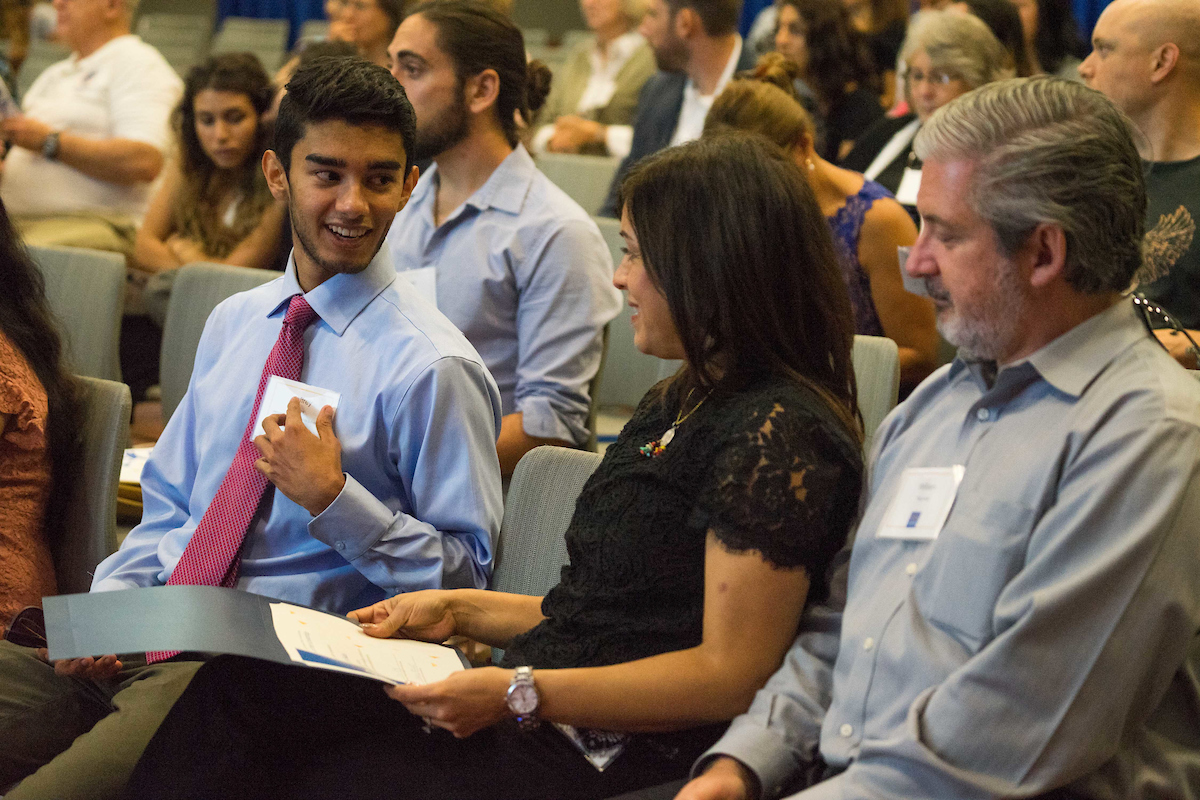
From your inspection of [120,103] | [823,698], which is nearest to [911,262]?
[823,698]

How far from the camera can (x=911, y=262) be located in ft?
4.06

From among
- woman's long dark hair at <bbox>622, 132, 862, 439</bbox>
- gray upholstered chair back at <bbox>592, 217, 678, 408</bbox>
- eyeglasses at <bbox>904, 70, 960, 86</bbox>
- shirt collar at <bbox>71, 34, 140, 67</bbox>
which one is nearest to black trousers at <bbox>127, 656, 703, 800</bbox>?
woman's long dark hair at <bbox>622, 132, 862, 439</bbox>

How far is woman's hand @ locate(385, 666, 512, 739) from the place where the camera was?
1229 mm

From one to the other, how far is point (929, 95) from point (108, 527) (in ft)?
8.41

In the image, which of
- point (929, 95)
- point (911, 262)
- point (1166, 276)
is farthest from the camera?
point (929, 95)

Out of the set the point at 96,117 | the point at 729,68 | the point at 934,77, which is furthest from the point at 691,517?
the point at 96,117

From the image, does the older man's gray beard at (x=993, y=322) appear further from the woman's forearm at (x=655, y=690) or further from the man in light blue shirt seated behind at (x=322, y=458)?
the man in light blue shirt seated behind at (x=322, y=458)

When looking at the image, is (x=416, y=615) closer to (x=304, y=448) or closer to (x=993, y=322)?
(x=304, y=448)

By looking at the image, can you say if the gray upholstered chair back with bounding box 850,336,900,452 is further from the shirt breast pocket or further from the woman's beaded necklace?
the shirt breast pocket

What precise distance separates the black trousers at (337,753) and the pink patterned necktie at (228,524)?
26 cm

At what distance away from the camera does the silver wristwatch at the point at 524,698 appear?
4.07 feet

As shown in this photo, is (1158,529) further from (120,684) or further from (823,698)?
(120,684)

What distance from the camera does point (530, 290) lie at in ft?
8.09

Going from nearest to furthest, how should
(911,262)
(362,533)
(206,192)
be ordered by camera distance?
1. (911,262)
2. (362,533)
3. (206,192)
